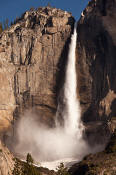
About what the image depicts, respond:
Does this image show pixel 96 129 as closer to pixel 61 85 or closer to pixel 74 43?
pixel 61 85

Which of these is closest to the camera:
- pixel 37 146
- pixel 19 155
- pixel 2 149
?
pixel 2 149

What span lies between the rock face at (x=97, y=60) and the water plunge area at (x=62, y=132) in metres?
1.74

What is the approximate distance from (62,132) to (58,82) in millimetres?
11776

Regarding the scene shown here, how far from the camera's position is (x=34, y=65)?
7656 centimetres

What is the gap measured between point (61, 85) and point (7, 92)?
1249 centimetres

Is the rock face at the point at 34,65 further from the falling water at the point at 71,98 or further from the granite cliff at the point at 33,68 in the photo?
the falling water at the point at 71,98

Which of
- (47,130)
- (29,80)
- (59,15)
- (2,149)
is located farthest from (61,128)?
(2,149)

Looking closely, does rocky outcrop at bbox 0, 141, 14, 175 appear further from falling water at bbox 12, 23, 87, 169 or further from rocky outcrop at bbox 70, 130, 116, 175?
falling water at bbox 12, 23, 87, 169

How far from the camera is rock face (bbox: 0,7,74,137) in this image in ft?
244

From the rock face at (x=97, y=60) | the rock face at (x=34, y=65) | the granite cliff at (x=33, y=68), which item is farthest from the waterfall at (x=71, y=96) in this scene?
the rock face at (x=34, y=65)

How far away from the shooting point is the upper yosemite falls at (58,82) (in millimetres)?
70125

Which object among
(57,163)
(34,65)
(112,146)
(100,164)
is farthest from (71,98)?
(100,164)

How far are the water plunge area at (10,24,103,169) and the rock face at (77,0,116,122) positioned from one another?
1744 millimetres

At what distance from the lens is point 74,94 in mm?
75062
